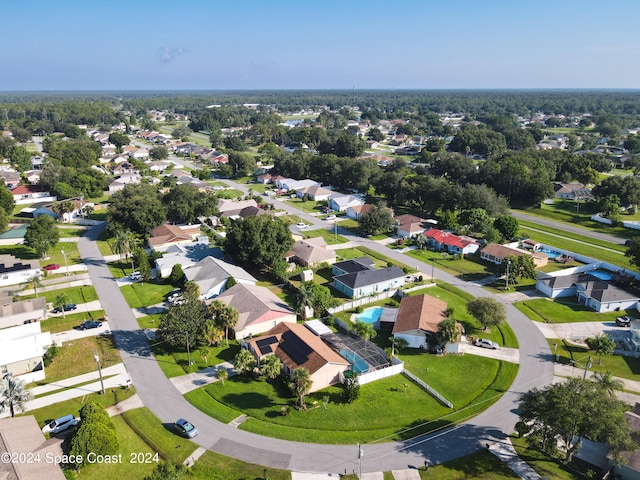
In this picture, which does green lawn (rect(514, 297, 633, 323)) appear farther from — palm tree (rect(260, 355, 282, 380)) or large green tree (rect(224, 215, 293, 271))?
large green tree (rect(224, 215, 293, 271))

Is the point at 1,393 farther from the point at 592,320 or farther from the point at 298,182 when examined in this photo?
the point at 298,182

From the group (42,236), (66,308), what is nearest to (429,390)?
(66,308)

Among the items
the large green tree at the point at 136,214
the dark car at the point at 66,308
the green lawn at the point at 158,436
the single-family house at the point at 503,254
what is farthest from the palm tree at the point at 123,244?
the single-family house at the point at 503,254

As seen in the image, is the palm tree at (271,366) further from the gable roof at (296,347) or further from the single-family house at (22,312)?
the single-family house at (22,312)

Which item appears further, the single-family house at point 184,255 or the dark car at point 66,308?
the single-family house at point 184,255

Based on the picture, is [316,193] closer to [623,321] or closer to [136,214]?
[136,214]

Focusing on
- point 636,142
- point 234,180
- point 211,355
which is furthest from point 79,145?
point 636,142

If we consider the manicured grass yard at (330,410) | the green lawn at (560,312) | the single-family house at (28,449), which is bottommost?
the manicured grass yard at (330,410)
